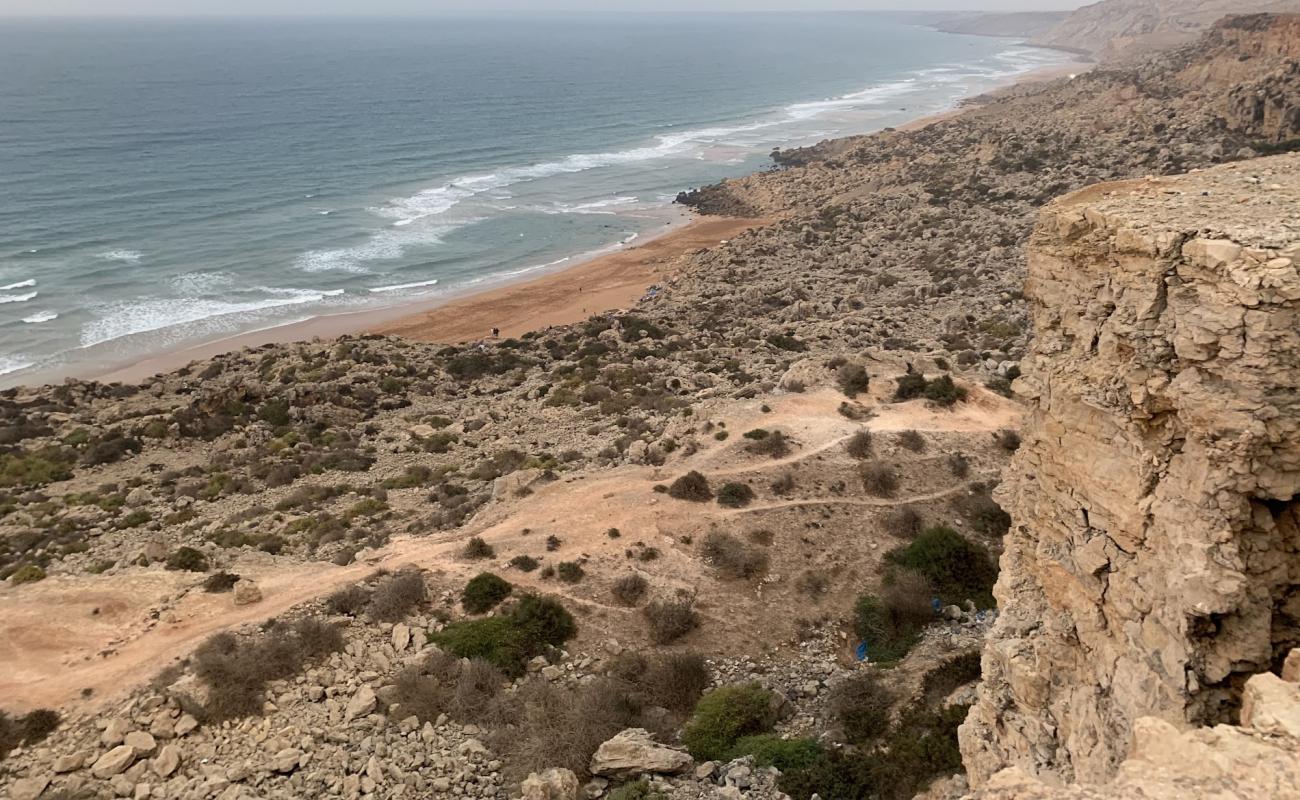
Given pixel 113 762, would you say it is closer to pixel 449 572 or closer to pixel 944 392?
pixel 449 572

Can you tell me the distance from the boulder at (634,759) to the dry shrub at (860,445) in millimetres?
10890

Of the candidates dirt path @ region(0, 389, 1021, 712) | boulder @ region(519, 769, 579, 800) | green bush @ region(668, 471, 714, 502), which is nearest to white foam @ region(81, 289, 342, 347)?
dirt path @ region(0, 389, 1021, 712)

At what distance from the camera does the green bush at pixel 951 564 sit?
16188mm

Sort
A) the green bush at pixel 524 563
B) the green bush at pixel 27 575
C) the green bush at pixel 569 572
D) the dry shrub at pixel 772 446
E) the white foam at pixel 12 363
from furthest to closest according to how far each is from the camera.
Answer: the white foam at pixel 12 363 < the dry shrub at pixel 772 446 < the green bush at pixel 27 575 < the green bush at pixel 524 563 < the green bush at pixel 569 572

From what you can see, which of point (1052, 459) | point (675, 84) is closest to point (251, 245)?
point (1052, 459)

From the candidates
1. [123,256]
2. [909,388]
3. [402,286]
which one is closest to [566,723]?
[909,388]

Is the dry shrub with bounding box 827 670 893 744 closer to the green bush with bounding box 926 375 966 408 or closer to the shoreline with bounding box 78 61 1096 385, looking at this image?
the green bush with bounding box 926 375 966 408

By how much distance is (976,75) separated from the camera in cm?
16738

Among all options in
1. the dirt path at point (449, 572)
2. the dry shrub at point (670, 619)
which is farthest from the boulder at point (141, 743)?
the dry shrub at point (670, 619)

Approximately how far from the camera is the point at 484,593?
51.8 feet

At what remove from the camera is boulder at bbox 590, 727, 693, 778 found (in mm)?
11422

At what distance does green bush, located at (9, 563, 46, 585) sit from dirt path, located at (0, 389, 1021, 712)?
0.41 meters

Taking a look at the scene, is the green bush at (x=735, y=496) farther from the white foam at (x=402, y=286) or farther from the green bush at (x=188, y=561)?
the white foam at (x=402, y=286)

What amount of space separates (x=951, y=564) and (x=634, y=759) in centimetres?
855
